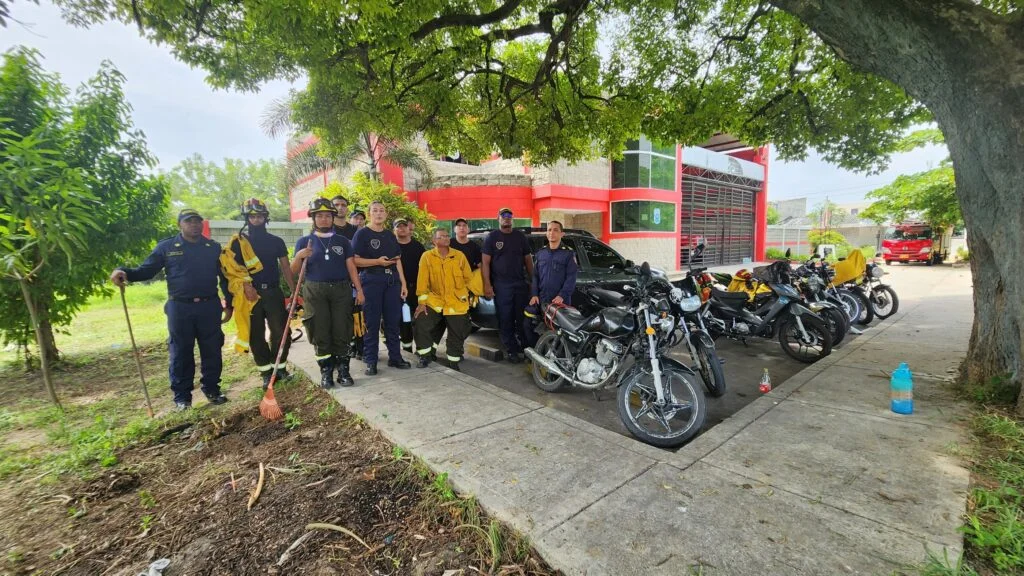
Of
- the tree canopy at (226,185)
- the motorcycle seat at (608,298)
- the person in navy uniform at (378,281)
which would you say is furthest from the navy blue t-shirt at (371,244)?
the tree canopy at (226,185)

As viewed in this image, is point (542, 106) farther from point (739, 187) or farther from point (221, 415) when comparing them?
point (739, 187)

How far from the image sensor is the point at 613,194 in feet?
63.8

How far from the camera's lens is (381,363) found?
211 inches

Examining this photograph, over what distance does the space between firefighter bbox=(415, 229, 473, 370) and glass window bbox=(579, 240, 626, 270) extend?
6.71ft

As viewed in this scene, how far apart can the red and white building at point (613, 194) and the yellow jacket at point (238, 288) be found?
39.5 ft

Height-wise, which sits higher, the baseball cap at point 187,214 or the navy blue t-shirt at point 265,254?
the baseball cap at point 187,214

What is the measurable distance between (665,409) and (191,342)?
458 cm

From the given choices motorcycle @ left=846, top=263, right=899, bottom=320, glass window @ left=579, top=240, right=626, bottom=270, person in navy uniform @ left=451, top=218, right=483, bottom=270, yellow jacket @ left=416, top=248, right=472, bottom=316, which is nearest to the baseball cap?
yellow jacket @ left=416, top=248, right=472, bottom=316

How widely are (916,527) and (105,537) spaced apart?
4.18 m

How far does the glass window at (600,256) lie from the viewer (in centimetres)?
630

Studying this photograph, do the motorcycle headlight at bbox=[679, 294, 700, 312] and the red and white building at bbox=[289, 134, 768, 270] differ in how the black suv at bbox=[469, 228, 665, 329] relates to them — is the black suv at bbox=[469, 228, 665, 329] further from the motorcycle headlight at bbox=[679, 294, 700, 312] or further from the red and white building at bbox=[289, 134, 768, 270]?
the red and white building at bbox=[289, 134, 768, 270]

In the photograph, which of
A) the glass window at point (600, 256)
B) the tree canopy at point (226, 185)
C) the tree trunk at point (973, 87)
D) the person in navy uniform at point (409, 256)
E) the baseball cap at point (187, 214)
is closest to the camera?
the tree trunk at point (973, 87)

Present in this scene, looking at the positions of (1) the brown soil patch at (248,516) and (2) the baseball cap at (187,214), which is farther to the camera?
(2) the baseball cap at (187,214)

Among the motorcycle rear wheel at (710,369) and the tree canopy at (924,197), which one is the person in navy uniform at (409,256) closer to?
the motorcycle rear wheel at (710,369)
